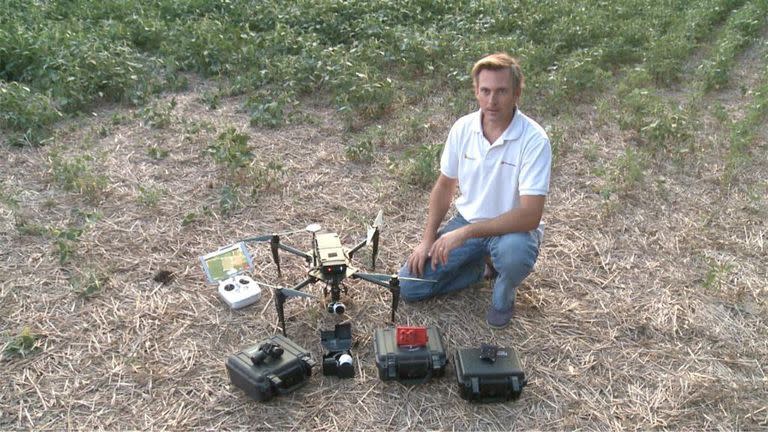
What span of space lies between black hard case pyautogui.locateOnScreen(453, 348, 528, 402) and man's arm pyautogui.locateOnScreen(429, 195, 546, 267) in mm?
552

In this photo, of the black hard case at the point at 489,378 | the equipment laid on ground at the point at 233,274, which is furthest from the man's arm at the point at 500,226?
the equipment laid on ground at the point at 233,274

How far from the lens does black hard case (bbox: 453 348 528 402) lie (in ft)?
9.52

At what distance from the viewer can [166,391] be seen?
9.86 ft

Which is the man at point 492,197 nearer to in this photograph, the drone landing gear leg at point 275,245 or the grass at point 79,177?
the drone landing gear leg at point 275,245

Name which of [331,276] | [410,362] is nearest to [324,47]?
[331,276]

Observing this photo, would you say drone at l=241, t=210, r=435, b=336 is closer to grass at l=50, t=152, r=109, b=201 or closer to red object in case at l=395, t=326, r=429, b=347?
red object in case at l=395, t=326, r=429, b=347

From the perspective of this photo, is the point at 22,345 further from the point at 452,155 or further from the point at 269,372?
the point at 452,155

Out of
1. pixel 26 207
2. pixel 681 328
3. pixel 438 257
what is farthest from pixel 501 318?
pixel 26 207

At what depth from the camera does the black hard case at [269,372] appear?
2.87 m

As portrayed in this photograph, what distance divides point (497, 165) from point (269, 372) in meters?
1.55

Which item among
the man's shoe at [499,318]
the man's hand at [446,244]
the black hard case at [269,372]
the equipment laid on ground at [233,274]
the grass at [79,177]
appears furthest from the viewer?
the grass at [79,177]

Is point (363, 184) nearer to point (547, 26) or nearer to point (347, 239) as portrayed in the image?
point (347, 239)

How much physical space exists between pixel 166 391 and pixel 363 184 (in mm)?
2246

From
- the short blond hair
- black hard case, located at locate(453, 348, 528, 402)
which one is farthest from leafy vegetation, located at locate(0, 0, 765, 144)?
black hard case, located at locate(453, 348, 528, 402)
